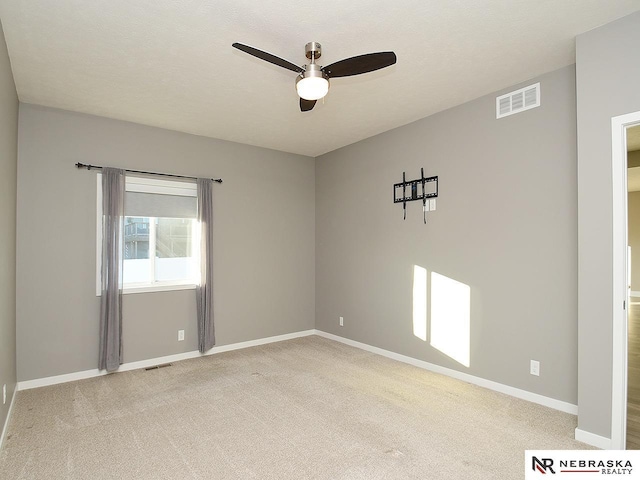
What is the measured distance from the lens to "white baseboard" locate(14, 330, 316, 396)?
12.1 ft

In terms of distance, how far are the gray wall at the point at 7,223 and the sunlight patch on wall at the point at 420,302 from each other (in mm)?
3800

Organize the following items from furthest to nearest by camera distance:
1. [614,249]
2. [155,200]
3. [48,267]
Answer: [155,200] < [48,267] < [614,249]

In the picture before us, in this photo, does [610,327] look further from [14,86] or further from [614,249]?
[14,86]

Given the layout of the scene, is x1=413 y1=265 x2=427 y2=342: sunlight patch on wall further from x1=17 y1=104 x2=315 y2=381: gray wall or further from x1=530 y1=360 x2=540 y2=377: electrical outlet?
x1=17 y1=104 x2=315 y2=381: gray wall

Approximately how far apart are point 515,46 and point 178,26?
2448 mm

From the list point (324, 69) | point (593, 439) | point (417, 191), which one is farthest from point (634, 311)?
point (324, 69)

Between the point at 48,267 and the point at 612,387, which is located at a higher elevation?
the point at 48,267

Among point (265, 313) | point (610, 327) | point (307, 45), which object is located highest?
point (307, 45)

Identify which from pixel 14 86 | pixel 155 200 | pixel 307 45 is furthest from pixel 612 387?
pixel 14 86

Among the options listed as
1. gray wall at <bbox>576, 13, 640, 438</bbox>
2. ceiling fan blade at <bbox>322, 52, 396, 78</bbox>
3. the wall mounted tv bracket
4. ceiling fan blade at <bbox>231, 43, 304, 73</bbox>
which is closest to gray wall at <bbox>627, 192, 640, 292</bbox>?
the wall mounted tv bracket

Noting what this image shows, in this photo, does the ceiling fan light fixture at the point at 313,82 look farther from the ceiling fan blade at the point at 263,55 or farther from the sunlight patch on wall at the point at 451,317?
the sunlight patch on wall at the point at 451,317

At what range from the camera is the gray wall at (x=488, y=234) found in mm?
3078

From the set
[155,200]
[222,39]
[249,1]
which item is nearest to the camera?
[249,1]

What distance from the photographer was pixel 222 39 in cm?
260
